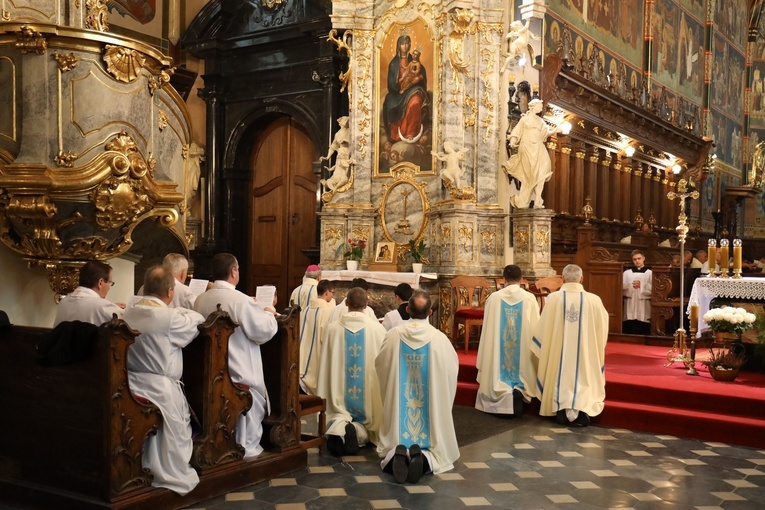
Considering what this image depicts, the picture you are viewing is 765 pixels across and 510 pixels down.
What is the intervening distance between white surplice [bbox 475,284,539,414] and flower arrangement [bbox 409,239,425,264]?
3652mm

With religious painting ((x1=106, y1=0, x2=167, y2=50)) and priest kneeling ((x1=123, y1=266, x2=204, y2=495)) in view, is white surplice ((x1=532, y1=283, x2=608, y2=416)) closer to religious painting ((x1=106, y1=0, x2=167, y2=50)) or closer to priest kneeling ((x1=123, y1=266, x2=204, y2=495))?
priest kneeling ((x1=123, y1=266, x2=204, y2=495))

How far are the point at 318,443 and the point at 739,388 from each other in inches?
163

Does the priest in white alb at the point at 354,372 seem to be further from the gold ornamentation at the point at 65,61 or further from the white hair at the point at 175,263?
the gold ornamentation at the point at 65,61

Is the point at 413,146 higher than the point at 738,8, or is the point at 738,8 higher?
the point at 738,8

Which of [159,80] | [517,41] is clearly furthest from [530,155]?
[159,80]

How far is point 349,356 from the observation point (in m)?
6.37

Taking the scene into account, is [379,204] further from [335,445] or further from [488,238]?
[335,445]

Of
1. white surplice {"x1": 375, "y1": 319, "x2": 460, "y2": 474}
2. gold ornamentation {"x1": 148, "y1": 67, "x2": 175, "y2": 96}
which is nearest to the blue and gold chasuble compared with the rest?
white surplice {"x1": 375, "y1": 319, "x2": 460, "y2": 474}

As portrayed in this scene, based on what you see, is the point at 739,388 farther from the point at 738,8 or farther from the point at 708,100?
the point at 738,8

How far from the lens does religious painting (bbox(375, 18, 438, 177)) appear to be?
1170cm

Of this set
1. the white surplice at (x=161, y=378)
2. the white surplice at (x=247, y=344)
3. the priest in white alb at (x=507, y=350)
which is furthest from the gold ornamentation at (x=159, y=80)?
the priest in white alb at (x=507, y=350)

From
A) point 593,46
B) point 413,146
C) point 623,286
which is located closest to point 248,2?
point 413,146

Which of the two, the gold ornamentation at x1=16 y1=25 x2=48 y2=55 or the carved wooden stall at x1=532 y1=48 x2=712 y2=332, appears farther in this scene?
the carved wooden stall at x1=532 y1=48 x2=712 y2=332

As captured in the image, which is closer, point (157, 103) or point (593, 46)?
point (157, 103)
